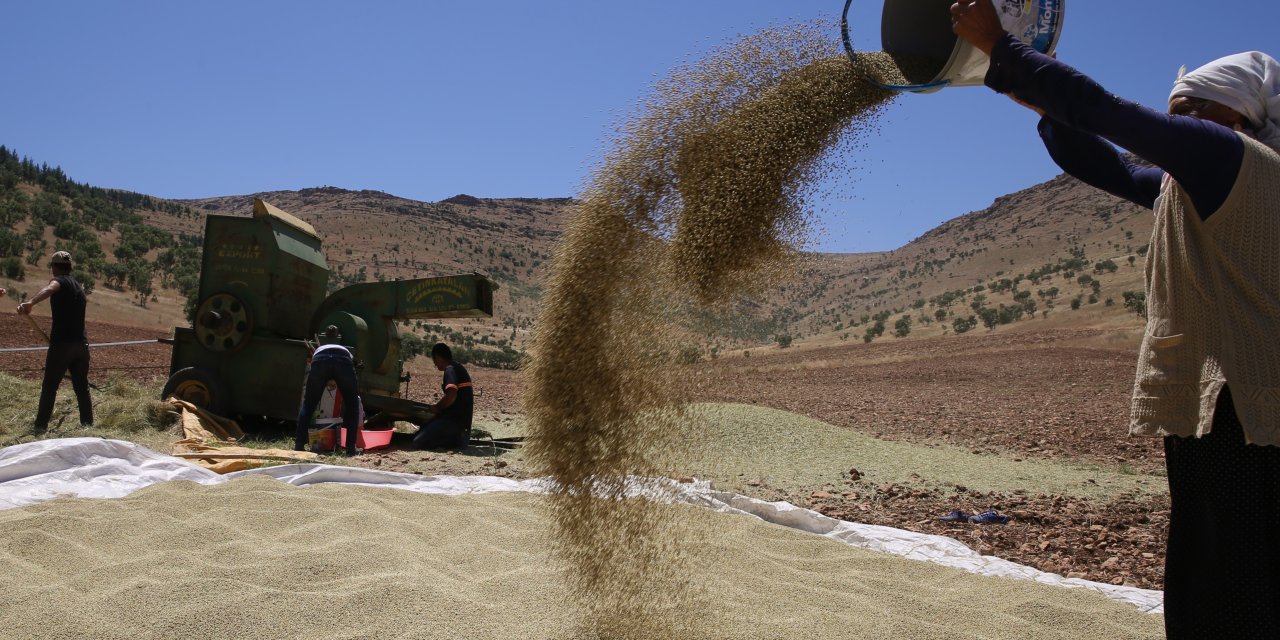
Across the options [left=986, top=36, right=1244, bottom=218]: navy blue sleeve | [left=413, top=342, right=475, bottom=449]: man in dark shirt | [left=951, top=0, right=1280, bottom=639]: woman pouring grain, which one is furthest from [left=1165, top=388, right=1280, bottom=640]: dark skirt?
[left=413, top=342, right=475, bottom=449]: man in dark shirt

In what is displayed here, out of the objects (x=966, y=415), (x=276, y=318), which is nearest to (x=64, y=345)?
(x=276, y=318)

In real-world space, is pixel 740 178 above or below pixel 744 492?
above

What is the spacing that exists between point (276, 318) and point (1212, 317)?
25.4 ft

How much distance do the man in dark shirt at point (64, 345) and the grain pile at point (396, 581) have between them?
10.0ft

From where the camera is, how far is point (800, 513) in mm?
4656

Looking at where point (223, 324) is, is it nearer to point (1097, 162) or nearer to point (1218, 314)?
point (1097, 162)

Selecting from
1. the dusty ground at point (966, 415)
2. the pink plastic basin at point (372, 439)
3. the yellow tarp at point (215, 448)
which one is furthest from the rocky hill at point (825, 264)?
the pink plastic basin at point (372, 439)

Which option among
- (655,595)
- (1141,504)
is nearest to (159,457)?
(655,595)

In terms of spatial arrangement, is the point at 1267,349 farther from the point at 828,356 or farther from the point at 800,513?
the point at 828,356

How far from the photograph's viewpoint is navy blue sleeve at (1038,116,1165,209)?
7.88ft

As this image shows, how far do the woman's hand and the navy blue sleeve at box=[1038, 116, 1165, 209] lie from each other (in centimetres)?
36

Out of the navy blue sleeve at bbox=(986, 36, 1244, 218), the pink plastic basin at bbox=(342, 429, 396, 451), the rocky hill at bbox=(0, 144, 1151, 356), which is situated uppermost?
the rocky hill at bbox=(0, 144, 1151, 356)

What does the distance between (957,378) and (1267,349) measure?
16.2m

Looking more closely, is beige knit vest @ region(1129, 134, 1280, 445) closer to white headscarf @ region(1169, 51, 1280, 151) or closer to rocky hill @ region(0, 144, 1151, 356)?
white headscarf @ region(1169, 51, 1280, 151)
